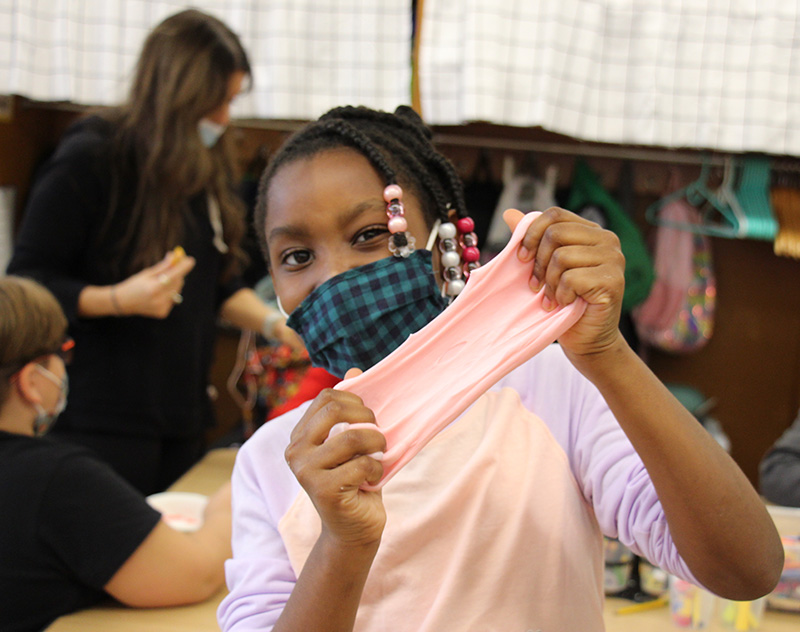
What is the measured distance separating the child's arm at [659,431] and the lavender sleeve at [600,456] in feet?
0.14

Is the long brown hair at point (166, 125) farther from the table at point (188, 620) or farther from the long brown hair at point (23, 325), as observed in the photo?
the table at point (188, 620)

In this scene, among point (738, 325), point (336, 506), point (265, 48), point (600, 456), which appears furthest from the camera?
point (738, 325)

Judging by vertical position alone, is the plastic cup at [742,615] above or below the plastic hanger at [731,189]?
below

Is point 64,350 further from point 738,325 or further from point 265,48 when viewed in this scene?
point 738,325

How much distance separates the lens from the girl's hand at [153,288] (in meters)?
1.91

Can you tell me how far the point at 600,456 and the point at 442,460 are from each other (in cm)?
20

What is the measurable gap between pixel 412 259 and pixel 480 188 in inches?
90.0

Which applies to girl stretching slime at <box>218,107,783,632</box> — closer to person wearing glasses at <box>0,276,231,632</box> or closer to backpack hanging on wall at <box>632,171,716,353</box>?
person wearing glasses at <box>0,276,231,632</box>

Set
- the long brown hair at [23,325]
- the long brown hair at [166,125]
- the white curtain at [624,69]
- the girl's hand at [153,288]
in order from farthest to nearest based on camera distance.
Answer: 1. the white curtain at [624,69]
2. the long brown hair at [166,125]
3. the girl's hand at [153,288]
4. the long brown hair at [23,325]

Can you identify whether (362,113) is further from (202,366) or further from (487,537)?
(202,366)

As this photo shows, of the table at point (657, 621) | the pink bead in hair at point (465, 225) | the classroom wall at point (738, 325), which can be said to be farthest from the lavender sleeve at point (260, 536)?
the classroom wall at point (738, 325)

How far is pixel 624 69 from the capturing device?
2766 mm

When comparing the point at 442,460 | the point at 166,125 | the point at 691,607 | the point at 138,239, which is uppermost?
the point at 166,125

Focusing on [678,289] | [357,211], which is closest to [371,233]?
[357,211]
